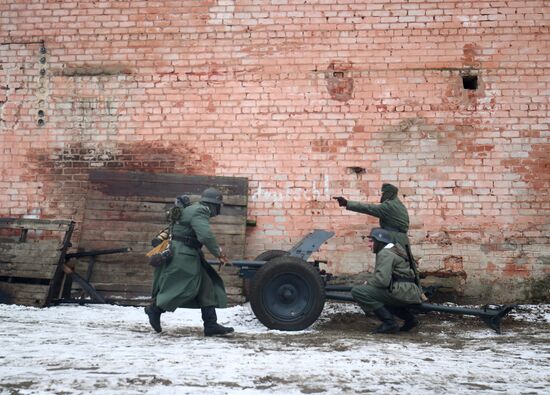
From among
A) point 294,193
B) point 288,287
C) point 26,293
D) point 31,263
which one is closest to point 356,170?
point 294,193

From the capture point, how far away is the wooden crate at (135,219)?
26.3 feet

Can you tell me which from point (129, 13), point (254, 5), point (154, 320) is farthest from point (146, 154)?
point (154, 320)

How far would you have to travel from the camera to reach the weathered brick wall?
8.34 metres

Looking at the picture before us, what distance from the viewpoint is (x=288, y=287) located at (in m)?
6.32

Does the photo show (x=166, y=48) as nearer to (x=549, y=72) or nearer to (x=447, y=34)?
(x=447, y=34)

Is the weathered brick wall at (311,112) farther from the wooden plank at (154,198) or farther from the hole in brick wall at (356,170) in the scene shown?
the wooden plank at (154,198)

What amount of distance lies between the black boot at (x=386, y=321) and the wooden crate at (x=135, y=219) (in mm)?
2318

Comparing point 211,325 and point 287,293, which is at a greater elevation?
point 287,293

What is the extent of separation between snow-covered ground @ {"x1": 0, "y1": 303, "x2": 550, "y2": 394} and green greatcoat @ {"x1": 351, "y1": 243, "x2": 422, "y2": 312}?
367 millimetres

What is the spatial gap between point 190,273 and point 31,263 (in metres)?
2.89

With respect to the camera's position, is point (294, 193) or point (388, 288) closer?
point (388, 288)

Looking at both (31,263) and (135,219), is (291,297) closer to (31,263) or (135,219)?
(135,219)

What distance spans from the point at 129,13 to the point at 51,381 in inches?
252

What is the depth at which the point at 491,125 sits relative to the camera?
8461mm
